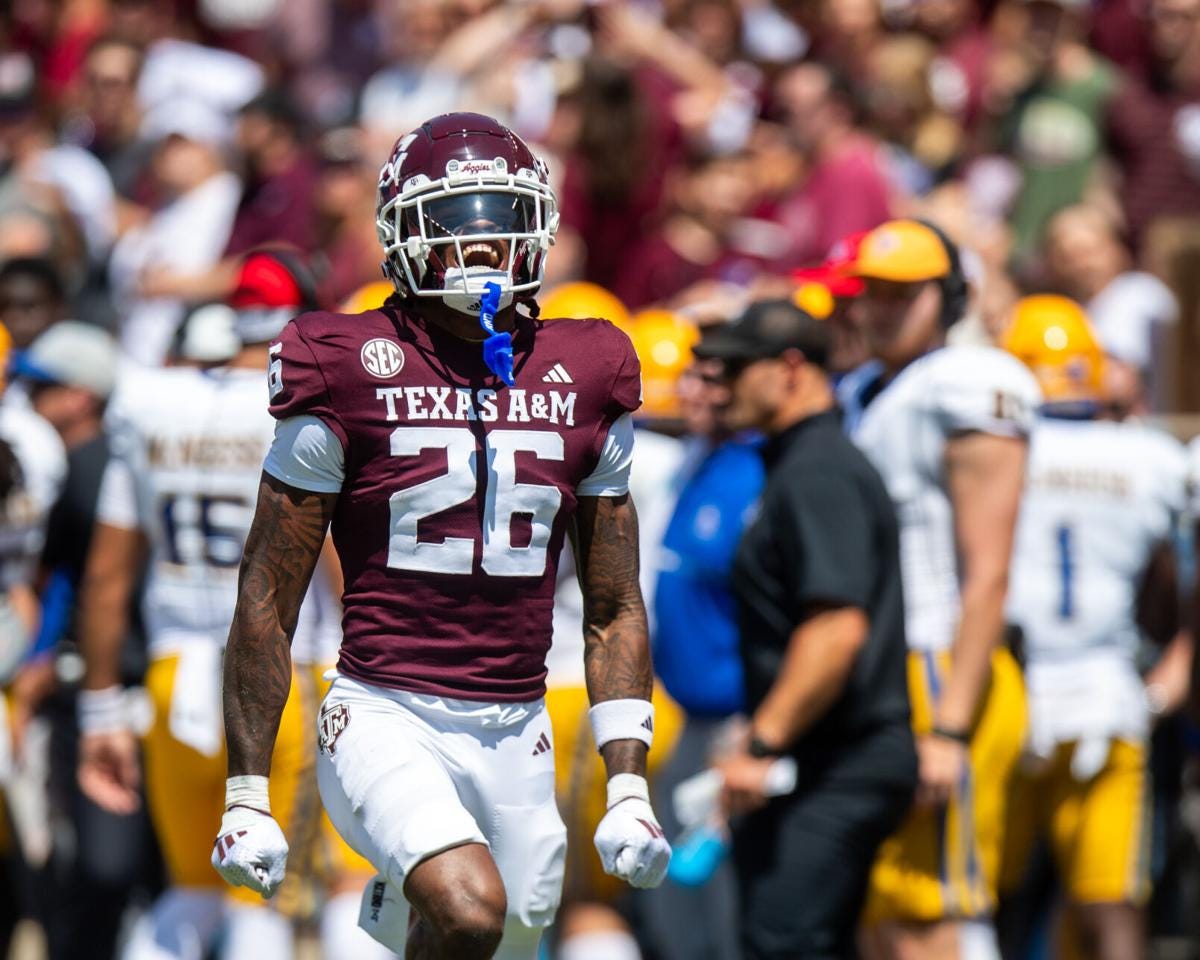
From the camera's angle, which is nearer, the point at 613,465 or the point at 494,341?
the point at 494,341

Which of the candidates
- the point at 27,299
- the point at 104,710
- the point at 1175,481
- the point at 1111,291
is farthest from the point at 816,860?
the point at 1111,291

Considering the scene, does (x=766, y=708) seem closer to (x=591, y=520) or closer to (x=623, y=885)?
(x=591, y=520)

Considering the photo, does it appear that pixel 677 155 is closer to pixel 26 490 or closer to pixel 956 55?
pixel 956 55

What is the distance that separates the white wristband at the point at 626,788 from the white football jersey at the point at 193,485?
230 centimetres

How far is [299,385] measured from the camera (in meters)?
4.07

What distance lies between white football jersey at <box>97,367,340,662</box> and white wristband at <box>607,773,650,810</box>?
90.5 inches

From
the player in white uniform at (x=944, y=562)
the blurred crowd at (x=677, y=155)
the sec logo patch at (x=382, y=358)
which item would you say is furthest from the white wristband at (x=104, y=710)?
the sec logo patch at (x=382, y=358)

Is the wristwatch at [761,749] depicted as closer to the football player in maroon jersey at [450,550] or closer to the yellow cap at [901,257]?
the football player in maroon jersey at [450,550]

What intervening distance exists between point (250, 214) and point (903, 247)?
477 centimetres

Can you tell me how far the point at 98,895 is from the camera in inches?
292

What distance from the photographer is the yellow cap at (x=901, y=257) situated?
6270 millimetres

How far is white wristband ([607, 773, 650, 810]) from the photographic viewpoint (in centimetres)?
422

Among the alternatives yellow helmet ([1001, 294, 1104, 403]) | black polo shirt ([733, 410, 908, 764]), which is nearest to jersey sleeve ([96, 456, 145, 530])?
black polo shirt ([733, 410, 908, 764])

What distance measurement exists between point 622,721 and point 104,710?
9.17 feet
